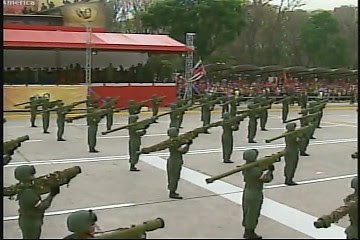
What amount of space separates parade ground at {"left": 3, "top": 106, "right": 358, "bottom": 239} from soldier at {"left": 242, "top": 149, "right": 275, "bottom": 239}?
0.11 meters

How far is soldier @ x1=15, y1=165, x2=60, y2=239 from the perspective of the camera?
4.56 m

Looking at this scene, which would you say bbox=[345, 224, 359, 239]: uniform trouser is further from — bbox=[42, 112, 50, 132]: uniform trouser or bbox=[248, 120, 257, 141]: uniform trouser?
bbox=[42, 112, 50, 132]: uniform trouser

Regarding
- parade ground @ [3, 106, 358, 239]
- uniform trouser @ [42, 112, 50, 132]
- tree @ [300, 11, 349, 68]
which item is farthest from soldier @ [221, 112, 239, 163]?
tree @ [300, 11, 349, 68]

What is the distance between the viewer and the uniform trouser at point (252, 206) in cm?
528

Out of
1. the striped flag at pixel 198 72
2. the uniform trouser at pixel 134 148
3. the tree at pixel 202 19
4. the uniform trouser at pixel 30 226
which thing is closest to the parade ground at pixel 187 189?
→ the uniform trouser at pixel 134 148

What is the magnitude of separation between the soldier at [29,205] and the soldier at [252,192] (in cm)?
174

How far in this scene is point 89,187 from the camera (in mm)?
7855

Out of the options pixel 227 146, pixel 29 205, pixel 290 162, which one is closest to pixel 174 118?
pixel 227 146

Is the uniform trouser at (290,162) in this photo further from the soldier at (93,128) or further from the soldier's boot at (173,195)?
the soldier at (93,128)

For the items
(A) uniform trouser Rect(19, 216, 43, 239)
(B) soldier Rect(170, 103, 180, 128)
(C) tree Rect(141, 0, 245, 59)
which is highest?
(C) tree Rect(141, 0, 245, 59)

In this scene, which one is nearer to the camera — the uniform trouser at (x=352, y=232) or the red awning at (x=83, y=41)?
the uniform trouser at (x=352, y=232)

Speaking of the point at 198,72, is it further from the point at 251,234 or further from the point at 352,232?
the point at 352,232

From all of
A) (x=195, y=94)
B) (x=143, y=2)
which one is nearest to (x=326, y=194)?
(x=195, y=94)

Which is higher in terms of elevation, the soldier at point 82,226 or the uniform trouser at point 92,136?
the soldier at point 82,226
